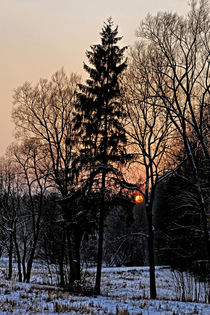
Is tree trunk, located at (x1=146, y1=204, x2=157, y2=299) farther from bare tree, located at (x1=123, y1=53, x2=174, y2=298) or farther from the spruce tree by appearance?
the spruce tree

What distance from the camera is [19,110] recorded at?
19.0m

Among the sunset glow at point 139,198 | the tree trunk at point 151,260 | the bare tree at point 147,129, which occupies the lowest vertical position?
the tree trunk at point 151,260

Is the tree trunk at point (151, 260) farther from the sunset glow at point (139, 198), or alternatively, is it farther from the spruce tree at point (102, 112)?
the spruce tree at point (102, 112)

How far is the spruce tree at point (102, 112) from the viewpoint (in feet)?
51.3

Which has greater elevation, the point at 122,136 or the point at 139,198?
the point at 122,136

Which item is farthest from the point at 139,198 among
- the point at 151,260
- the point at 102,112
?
the point at 102,112

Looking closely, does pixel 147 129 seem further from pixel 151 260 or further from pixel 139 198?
pixel 151 260

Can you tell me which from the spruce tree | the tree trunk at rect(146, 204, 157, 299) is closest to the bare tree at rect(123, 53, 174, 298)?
the tree trunk at rect(146, 204, 157, 299)

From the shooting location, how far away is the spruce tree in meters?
15.6

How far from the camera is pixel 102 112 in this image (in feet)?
53.5

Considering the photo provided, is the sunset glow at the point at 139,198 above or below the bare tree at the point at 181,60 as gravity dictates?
below

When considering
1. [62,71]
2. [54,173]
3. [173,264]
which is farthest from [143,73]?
[173,264]

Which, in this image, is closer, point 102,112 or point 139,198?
point 139,198

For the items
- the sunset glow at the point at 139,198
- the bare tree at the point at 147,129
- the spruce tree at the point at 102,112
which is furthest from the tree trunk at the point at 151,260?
the spruce tree at the point at 102,112
